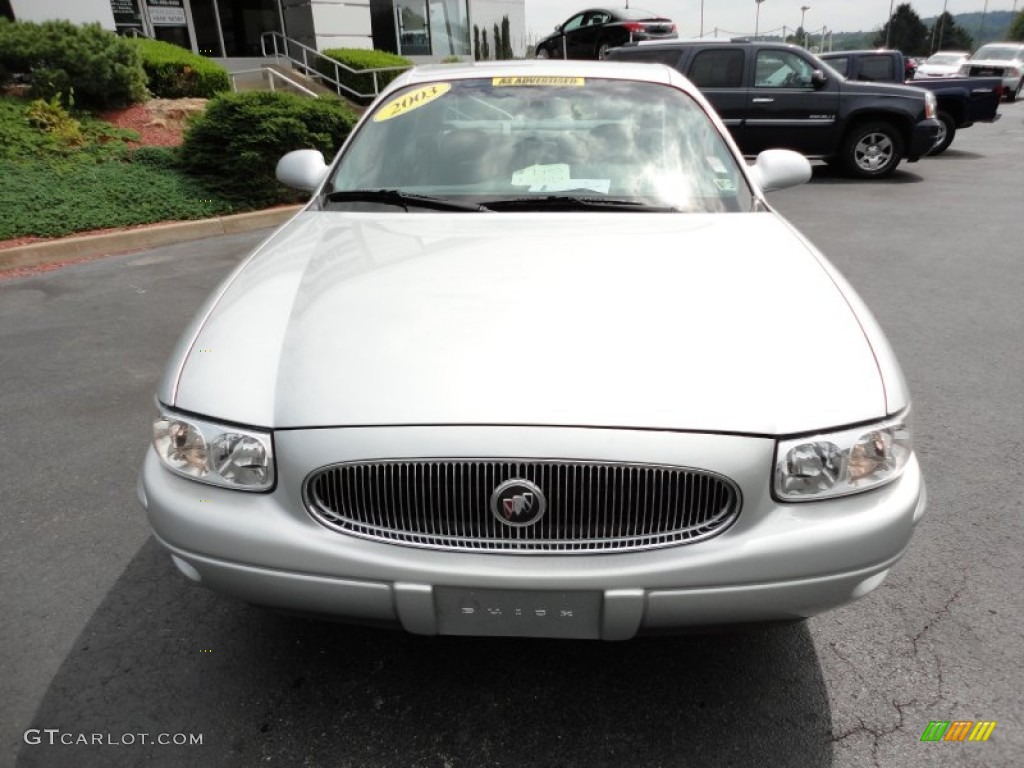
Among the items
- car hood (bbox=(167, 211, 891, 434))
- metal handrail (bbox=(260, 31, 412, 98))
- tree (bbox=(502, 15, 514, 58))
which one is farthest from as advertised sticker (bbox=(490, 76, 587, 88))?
tree (bbox=(502, 15, 514, 58))

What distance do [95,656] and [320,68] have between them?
1675 centimetres

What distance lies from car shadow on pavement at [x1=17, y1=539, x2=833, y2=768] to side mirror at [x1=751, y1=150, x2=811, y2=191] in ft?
6.70

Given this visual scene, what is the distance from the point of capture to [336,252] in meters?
2.54

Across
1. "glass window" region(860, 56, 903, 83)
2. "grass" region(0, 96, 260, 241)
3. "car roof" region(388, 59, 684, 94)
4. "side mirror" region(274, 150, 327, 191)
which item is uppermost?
"car roof" region(388, 59, 684, 94)

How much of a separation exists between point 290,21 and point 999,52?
80.7ft

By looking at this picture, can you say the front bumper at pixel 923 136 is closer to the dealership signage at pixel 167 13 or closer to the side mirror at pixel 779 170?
the side mirror at pixel 779 170

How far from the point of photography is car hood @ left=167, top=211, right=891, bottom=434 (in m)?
1.76

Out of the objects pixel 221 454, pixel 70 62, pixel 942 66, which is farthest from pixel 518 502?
pixel 942 66

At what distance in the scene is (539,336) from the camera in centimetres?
194

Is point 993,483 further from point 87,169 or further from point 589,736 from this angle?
point 87,169

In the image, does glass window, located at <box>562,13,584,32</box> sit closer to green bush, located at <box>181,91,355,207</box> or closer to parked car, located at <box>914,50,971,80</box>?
parked car, located at <box>914,50,971,80</box>

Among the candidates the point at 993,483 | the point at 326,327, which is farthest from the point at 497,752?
the point at 993,483

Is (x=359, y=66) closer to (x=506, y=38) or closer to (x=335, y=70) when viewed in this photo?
(x=335, y=70)

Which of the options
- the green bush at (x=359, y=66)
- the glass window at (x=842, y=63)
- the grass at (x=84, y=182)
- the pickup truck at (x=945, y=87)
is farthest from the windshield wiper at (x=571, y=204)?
the green bush at (x=359, y=66)
